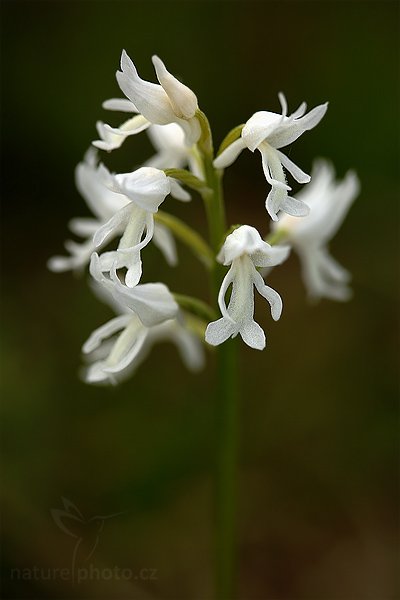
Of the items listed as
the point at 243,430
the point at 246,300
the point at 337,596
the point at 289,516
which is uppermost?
the point at 246,300

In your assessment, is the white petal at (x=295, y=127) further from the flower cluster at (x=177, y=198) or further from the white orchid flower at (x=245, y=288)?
the white orchid flower at (x=245, y=288)

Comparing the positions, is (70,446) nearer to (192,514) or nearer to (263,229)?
(192,514)

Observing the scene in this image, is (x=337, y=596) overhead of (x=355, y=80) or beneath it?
beneath

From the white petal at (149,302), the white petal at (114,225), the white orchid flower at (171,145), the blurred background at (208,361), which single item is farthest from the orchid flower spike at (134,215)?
the blurred background at (208,361)

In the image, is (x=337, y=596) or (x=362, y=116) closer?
(x=337, y=596)

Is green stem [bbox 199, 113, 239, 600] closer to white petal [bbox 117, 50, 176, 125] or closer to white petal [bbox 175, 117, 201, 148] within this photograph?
white petal [bbox 175, 117, 201, 148]

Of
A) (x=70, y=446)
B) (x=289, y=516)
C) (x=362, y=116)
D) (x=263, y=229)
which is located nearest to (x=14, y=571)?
(x=70, y=446)

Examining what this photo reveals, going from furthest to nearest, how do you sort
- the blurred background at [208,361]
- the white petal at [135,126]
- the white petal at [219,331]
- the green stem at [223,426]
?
the blurred background at [208,361], the green stem at [223,426], the white petal at [135,126], the white petal at [219,331]
